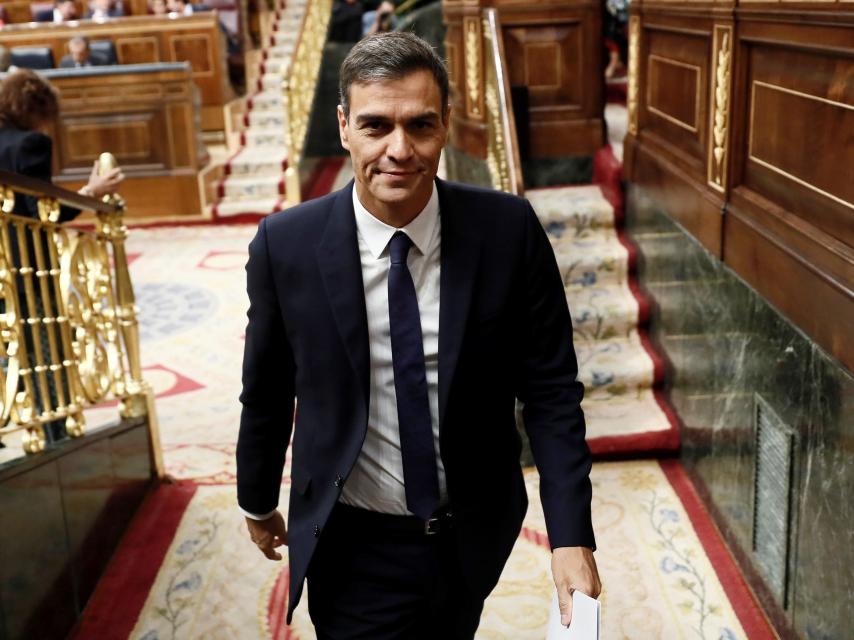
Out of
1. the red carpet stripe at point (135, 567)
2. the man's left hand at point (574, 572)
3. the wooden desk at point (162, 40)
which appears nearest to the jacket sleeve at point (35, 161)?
the red carpet stripe at point (135, 567)

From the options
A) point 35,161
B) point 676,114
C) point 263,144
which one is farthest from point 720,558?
point 263,144

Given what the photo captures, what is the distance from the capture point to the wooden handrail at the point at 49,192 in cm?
303

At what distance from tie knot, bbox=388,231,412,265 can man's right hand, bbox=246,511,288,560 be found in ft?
2.14

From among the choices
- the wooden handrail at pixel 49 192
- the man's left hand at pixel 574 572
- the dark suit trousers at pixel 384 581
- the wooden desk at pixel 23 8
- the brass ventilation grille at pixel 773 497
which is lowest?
the brass ventilation grille at pixel 773 497

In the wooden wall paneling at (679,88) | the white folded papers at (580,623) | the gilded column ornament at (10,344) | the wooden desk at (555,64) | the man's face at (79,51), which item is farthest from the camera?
the man's face at (79,51)

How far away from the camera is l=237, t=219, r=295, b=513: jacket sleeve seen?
1911 millimetres

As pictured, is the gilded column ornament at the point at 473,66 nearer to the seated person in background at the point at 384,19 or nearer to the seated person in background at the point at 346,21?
the seated person in background at the point at 384,19

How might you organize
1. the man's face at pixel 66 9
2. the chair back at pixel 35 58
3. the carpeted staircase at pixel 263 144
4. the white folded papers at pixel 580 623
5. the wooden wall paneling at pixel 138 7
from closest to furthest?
the white folded papers at pixel 580 623
the carpeted staircase at pixel 263 144
the chair back at pixel 35 58
the man's face at pixel 66 9
the wooden wall paneling at pixel 138 7

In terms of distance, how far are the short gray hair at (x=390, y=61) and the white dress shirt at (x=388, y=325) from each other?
22cm

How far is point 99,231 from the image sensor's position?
4.15 m

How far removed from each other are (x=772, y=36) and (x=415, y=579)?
208 cm

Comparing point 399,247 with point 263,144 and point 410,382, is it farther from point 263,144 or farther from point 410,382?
point 263,144

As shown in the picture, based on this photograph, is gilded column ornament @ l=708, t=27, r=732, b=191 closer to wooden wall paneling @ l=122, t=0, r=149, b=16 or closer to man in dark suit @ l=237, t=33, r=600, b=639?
man in dark suit @ l=237, t=33, r=600, b=639

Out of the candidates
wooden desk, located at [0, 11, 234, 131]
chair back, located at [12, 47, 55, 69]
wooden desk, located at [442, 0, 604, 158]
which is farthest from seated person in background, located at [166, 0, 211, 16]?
wooden desk, located at [442, 0, 604, 158]
